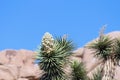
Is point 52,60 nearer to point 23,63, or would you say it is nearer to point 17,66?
point 17,66

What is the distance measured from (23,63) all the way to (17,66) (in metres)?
2.08

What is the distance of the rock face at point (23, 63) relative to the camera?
26.9m

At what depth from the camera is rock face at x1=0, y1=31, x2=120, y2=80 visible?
88.4 ft

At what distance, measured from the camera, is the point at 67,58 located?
47.3 ft

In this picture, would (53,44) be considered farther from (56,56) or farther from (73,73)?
(73,73)

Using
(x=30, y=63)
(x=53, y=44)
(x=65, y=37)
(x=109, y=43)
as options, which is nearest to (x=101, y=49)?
(x=109, y=43)

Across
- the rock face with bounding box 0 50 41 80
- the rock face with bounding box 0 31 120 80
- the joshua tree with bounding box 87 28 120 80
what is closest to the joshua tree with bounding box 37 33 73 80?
the joshua tree with bounding box 87 28 120 80

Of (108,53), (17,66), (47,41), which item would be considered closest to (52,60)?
(47,41)

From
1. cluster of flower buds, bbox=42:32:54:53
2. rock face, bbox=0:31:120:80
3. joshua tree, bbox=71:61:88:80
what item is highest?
rock face, bbox=0:31:120:80

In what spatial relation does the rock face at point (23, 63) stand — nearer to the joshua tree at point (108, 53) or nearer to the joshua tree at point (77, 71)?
the joshua tree at point (77, 71)

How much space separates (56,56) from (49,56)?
0.28 metres

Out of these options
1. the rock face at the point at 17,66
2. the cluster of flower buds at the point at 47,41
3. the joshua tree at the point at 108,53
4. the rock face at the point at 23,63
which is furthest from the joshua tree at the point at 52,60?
the rock face at the point at 17,66

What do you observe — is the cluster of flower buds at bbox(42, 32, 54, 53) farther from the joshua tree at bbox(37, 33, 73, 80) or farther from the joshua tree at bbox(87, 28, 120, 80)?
the joshua tree at bbox(87, 28, 120, 80)

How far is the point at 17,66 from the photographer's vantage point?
29.5 meters
